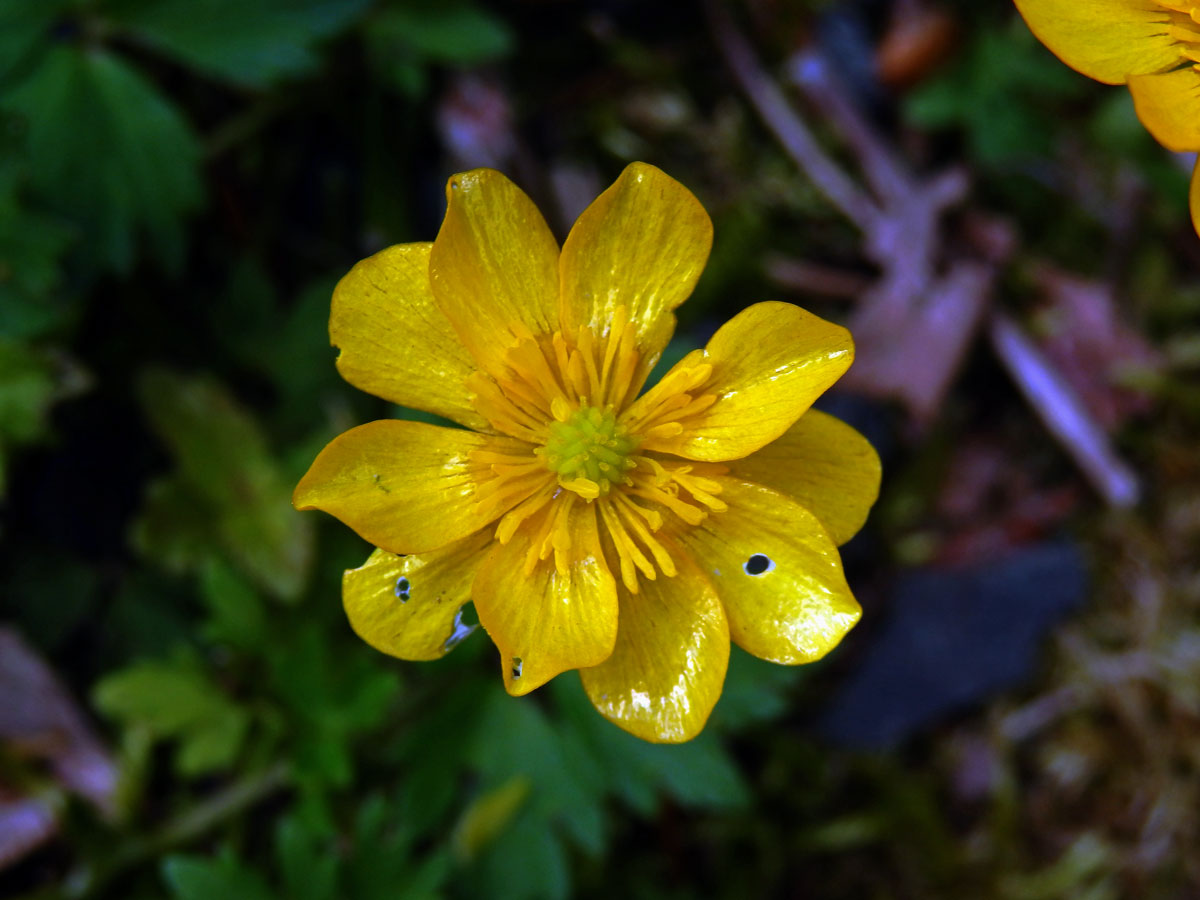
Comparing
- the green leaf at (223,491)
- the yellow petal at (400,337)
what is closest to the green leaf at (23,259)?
the green leaf at (223,491)

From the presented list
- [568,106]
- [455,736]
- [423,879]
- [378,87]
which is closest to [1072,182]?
[568,106]

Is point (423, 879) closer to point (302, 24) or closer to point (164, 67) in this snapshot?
point (302, 24)

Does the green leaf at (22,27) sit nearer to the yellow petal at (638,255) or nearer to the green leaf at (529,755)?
the yellow petal at (638,255)

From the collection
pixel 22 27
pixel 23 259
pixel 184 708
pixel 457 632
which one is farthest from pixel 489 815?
pixel 22 27

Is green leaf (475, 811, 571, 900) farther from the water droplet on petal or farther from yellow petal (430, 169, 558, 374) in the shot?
yellow petal (430, 169, 558, 374)

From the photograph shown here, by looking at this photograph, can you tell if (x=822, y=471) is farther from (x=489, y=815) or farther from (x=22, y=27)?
(x=22, y=27)

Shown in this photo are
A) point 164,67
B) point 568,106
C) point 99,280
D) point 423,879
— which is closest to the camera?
point 423,879
